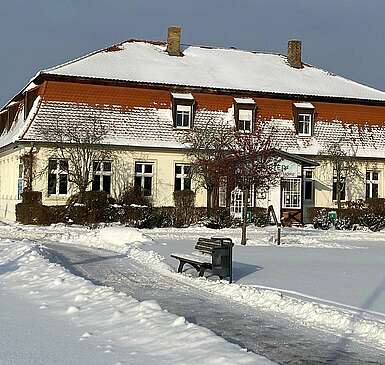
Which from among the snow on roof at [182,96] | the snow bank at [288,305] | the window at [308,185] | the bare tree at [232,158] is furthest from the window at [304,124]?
the snow bank at [288,305]

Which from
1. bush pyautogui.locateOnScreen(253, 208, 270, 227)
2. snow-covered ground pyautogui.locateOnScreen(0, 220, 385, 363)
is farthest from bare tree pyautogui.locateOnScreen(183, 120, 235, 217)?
snow-covered ground pyautogui.locateOnScreen(0, 220, 385, 363)

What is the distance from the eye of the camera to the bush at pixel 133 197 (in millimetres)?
35281

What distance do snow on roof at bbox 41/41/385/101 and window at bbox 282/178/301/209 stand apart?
18.4 feet

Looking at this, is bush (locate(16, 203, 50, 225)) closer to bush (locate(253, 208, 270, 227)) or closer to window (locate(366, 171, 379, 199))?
bush (locate(253, 208, 270, 227))

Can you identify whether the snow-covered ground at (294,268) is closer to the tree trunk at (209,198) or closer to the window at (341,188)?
the tree trunk at (209,198)

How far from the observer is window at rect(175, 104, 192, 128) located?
3861 centimetres

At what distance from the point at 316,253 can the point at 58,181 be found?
16771 millimetres

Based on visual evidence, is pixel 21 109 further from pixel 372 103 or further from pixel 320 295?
pixel 320 295

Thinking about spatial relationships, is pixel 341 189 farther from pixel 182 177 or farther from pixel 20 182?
pixel 20 182

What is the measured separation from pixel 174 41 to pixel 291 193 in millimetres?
12197

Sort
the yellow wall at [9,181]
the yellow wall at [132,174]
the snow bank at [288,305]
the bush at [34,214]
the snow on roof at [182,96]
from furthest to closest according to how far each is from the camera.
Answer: the yellow wall at [9,181] < the snow on roof at [182,96] < the yellow wall at [132,174] < the bush at [34,214] < the snow bank at [288,305]

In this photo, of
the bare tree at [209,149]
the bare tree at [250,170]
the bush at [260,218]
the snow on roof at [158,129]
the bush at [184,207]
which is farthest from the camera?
the snow on roof at [158,129]

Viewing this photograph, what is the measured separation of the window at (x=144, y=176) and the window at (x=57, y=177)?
3571mm

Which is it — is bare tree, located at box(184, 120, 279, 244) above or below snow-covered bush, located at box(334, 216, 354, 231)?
above
